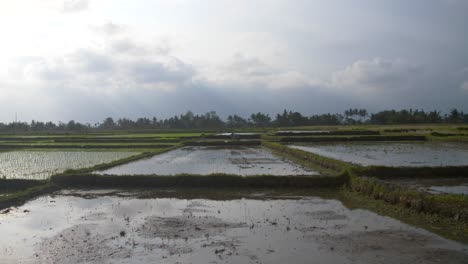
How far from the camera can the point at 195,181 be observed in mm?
14047

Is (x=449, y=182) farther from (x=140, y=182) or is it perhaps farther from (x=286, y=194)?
(x=140, y=182)

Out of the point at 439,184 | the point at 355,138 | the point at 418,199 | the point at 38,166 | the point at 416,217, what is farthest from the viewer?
the point at 355,138

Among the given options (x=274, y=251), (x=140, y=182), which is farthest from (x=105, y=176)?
(x=274, y=251)

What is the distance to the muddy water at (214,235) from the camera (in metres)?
6.85

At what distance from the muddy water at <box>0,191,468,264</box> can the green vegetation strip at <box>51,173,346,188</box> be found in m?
2.09

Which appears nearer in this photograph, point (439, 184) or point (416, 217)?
point (416, 217)

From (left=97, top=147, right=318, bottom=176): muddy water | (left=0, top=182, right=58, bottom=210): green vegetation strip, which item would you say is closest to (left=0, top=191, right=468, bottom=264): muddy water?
(left=0, top=182, right=58, bottom=210): green vegetation strip

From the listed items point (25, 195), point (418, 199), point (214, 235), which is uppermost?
point (418, 199)

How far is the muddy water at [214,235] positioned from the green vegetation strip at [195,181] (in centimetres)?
209

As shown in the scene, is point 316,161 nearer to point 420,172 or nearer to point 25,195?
point 420,172

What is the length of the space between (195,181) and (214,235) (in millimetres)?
5959

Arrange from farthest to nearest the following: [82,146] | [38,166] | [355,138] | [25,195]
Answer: [355,138] → [82,146] → [38,166] → [25,195]

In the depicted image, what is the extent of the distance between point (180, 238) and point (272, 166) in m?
10.7

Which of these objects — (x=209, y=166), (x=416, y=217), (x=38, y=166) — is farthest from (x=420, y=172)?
(x=38, y=166)
